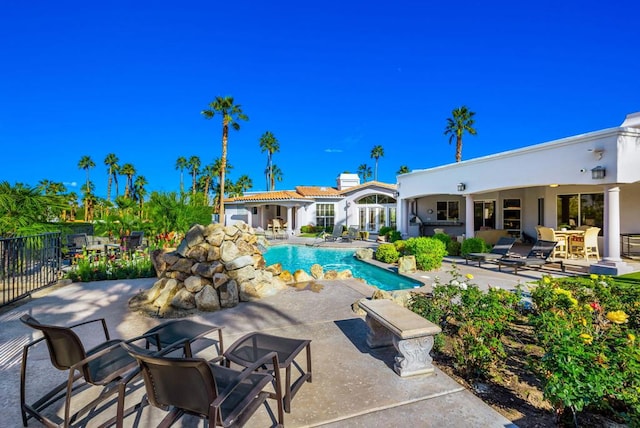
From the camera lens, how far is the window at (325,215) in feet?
90.3

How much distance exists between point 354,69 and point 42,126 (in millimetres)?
42199

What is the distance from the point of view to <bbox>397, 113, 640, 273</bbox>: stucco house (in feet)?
29.6

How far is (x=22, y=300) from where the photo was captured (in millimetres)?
6535

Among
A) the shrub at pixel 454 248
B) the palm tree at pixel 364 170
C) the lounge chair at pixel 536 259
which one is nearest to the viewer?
the lounge chair at pixel 536 259

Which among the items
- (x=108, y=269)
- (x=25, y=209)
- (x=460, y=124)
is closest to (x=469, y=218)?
(x=108, y=269)

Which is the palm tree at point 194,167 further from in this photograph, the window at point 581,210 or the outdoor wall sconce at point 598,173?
the outdoor wall sconce at point 598,173

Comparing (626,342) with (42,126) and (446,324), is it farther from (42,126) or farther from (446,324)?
(42,126)

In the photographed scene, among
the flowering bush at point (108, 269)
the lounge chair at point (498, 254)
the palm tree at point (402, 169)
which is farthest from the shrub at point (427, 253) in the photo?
the palm tree at point (402, 169)

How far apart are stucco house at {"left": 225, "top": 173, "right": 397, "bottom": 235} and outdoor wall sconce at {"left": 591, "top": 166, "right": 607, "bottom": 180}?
52.3 ft

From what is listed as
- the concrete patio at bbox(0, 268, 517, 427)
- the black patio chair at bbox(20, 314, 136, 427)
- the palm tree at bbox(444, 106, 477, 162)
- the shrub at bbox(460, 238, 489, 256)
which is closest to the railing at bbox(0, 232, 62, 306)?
the concrete patio at bbox(0, 268, 517, 427)

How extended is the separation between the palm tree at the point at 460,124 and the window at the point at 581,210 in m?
14.8

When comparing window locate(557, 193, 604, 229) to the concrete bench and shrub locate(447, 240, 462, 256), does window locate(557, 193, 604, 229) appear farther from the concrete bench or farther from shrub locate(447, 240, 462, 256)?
the concrete bench

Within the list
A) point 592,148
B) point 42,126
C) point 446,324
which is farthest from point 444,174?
point 42,126

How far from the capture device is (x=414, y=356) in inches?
137
